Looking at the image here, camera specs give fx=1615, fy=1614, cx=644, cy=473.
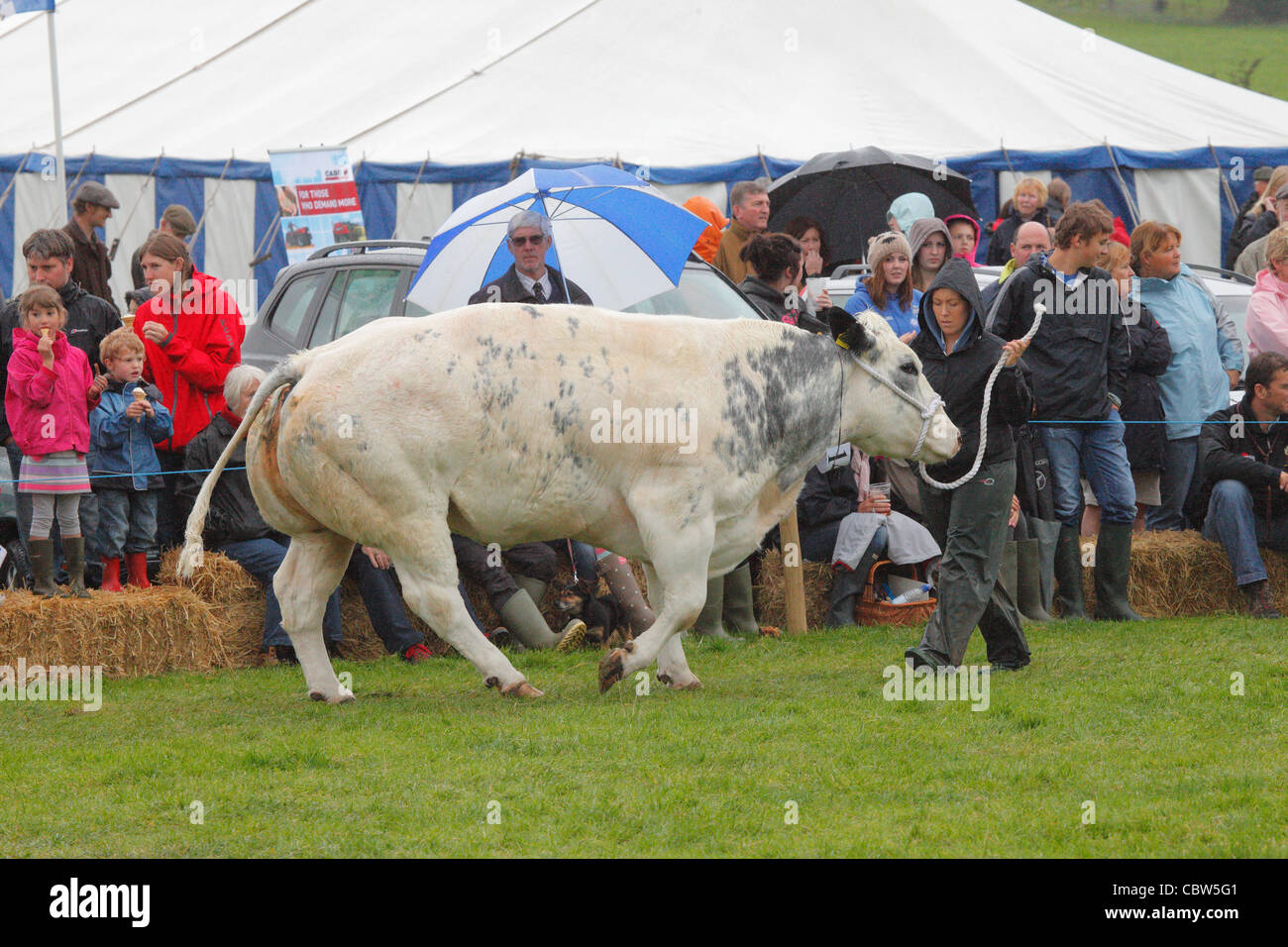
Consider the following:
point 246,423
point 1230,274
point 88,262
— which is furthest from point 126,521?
point 1230,274

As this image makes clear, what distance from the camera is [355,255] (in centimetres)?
1192

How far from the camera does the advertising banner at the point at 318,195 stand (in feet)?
64.1

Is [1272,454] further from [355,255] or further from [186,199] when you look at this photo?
[186,199]

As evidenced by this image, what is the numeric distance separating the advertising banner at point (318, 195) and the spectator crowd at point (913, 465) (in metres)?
8.63

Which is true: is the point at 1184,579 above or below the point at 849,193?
below

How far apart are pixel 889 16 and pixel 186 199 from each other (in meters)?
10.3

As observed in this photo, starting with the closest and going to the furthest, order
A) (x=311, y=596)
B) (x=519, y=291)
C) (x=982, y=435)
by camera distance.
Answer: (x=311, y=596) < (x=982, y=435) < (x=519, y=291)

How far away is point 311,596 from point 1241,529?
6.22 meters

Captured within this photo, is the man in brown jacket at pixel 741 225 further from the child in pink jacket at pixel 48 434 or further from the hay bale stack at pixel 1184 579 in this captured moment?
the child in pink jacket at pixel 48 434

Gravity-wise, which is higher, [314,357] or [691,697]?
[314,357]

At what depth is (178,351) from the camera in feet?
33.4

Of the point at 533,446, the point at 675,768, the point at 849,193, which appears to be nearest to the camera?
the point at 675,768

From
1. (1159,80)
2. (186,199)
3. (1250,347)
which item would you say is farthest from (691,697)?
(1159,80)

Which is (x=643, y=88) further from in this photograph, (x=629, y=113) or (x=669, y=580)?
(x=669, y=580)
